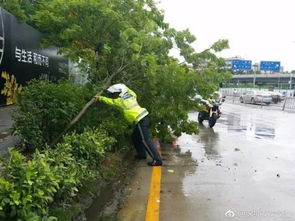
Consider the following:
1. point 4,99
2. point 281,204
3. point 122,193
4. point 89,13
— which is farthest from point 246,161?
point 4,99

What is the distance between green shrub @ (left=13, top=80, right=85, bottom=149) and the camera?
5637 millimetres

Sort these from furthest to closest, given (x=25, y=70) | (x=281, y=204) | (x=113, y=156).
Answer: (x=25, y=70), (x=113, y=156), (x=281, y=204)

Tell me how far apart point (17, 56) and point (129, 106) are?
6994 mm

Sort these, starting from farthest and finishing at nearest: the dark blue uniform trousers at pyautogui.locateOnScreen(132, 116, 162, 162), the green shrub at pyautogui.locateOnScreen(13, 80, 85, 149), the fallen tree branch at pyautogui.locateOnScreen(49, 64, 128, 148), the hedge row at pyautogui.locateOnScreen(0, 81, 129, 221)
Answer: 1. the dark blue uniform trousers at pyautogui.locateOnScreen(132, 116, 162, 162)
2. the fallen tree branch at pyautogui.locateOnScreen(49, 64, 128, 148)
3. the green shrub at pyautogui.locateOnScreen(13, 80, 85, 149)
4. the hedge row at pyautogui.locateOnScreen(0, 81, 129, 221)

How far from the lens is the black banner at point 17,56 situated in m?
11.4

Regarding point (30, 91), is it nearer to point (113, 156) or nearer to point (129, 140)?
point (113, 156)

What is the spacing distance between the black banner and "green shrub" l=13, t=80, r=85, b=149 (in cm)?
418

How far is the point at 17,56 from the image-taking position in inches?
492

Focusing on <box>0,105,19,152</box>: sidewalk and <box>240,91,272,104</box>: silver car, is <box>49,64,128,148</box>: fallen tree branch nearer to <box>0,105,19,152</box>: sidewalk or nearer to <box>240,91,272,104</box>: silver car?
<box>0,105,19,152</box>: sidewalk

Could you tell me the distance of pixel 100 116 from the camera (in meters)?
7.12

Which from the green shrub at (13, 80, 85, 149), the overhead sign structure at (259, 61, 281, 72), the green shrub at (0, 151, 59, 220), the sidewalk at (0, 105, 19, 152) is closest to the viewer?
the green shrub at (0, 151, 59, 220)

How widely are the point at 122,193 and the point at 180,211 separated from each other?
1135 millimetres

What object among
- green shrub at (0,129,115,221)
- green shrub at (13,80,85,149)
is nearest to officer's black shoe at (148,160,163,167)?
green shrub at (13,80,85,149)

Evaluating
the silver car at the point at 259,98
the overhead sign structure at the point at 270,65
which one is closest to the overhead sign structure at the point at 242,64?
the overhead sign structure at the point at 270,65
